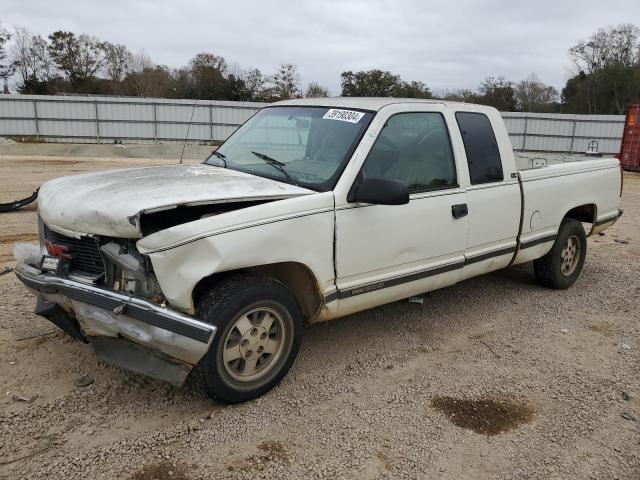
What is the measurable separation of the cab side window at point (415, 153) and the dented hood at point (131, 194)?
2.30 feet

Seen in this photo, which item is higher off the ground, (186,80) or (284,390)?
(186,80)

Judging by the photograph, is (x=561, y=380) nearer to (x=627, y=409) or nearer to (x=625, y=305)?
(x=627, y=409)

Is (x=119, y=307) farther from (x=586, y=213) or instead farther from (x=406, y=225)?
(x=586, y=213)

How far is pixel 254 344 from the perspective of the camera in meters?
3.34

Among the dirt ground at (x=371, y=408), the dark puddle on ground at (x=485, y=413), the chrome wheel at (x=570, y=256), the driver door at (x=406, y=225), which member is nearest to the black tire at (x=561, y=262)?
the chrome wheel at (x=570, y=256)

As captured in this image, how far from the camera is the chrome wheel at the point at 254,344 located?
3244mm

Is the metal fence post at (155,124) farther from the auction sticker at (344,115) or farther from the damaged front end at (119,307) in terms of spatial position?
the damaged front end at (119,307)

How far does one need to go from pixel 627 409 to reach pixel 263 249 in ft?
8.39

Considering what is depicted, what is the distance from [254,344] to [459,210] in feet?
6.53

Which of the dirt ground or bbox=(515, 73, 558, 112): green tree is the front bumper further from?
bbox=(515, 73, 558, 112): green tree

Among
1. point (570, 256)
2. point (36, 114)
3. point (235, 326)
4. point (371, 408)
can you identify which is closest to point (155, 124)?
point (36, 114)

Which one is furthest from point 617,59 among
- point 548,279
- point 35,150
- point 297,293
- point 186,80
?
point 297,293

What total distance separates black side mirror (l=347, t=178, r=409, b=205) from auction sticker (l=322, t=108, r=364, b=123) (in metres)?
0.70

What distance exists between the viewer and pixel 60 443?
2.95 meters
